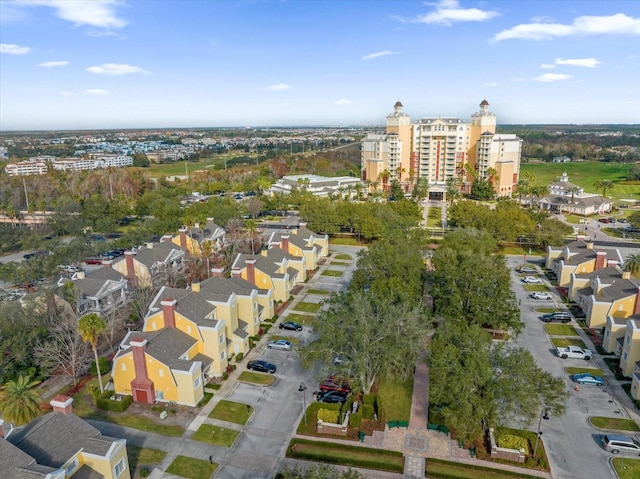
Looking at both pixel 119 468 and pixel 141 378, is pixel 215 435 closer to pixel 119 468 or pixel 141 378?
pixel 119 468

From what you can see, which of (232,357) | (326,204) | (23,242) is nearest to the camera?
(232,357)

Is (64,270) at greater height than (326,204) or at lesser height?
lesser

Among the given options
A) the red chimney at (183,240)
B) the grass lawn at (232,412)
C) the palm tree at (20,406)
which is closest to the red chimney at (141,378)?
the grass lawn at (232,412)

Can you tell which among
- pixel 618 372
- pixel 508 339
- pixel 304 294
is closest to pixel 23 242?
pixel 304 294

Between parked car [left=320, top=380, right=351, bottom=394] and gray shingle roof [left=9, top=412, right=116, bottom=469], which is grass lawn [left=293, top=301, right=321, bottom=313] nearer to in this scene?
parked car [left=320, top=380, right=351, bottom=394]

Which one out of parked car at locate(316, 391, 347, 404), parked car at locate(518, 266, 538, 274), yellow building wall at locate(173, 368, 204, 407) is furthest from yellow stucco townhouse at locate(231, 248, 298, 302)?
parked car at locate(518, 266, 538, 274)

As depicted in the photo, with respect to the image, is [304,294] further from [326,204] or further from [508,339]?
[326,204]
